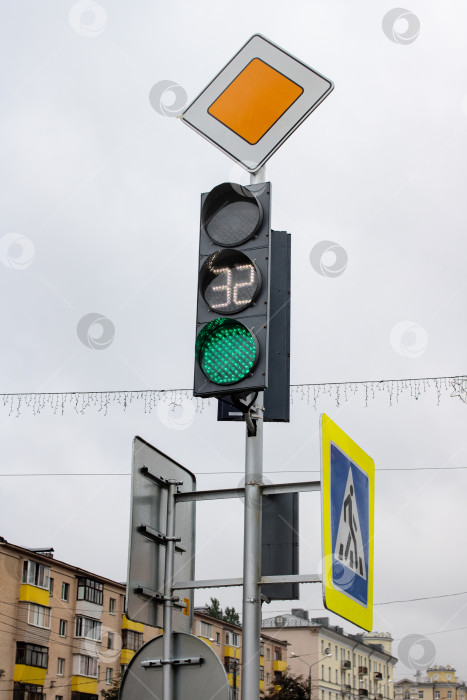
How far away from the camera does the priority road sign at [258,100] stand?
173 inches

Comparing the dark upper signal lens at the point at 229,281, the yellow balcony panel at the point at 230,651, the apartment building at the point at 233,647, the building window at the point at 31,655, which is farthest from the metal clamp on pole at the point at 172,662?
the yellow balcony panel at the point at 230,651

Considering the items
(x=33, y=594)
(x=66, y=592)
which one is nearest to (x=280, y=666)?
(x=66, y=592)

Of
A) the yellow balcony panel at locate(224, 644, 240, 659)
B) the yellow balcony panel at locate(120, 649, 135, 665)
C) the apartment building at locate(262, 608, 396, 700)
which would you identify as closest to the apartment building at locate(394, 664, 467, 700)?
the apartment building at locate(262, 608, 396, 700)

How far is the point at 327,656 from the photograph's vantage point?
87062 millimetres

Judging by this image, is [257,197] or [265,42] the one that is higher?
[265,42]

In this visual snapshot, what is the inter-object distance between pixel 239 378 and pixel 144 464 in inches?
34.3

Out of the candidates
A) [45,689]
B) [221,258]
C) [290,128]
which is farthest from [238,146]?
[45,689]

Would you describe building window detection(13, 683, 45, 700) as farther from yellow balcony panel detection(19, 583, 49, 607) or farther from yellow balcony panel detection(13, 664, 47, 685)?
yellow balcony panel detection(19, 583, 49, 607)

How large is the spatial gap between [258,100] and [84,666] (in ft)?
176

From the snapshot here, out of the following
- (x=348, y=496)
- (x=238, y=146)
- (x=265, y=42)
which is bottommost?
(x=348, y=496)

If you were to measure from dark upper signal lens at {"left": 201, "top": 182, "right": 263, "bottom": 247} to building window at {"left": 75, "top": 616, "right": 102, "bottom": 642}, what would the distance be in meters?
52.7

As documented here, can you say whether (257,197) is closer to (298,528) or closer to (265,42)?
(265,42)

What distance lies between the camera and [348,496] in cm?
407

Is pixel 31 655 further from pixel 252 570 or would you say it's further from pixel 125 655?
pixel 252 570
